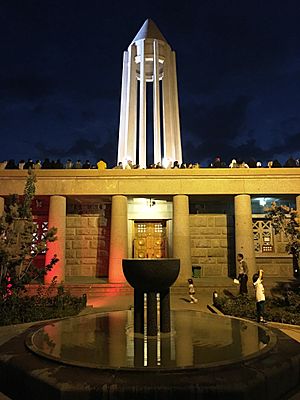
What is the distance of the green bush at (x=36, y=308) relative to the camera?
1081 cm

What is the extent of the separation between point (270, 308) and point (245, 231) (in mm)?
6885

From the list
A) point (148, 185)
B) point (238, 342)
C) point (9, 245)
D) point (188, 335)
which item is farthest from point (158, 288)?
point (148, 185)

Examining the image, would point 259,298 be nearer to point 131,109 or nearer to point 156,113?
point 156,113

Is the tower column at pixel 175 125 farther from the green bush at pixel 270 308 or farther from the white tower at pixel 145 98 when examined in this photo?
the green bush at pixel 270 308

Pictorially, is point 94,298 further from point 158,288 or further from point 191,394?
point 191,394

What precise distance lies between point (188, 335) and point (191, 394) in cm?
312

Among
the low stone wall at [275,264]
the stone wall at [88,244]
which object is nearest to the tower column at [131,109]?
the stone wall at [88,244]

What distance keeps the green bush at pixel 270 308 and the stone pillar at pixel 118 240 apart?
21.6ft

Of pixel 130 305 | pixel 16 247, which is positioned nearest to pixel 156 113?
pixel 130 305

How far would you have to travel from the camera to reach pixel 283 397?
17.9 feet

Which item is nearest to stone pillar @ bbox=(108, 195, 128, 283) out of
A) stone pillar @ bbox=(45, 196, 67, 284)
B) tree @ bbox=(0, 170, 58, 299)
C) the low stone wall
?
stone pillar @ bbox=(45, 196, 67, 284)

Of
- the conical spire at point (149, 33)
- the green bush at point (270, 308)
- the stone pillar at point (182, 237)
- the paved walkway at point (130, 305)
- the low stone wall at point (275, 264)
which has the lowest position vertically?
the paved walkway at point (130, 305)

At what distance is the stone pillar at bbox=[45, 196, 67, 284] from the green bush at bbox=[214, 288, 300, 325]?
8.91 metres

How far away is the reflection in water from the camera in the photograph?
5.85 m
